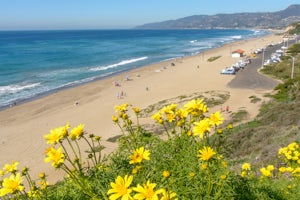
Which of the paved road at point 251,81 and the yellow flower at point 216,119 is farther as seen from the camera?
the paved road at point 251,81

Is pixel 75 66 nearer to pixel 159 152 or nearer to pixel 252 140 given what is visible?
pixel 252 140

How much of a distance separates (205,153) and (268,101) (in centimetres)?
2249

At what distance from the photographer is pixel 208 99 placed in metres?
26.7

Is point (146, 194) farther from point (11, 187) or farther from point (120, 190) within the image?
point (11, 187)

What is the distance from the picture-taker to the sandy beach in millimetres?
20172

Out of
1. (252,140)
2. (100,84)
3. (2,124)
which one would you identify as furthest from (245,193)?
(100,84)

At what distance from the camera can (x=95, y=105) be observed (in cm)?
2998

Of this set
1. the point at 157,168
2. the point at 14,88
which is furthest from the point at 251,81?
the point at 157,168

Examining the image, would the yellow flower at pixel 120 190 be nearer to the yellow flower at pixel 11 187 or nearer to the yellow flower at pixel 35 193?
the yellow flower at pixel 11 187

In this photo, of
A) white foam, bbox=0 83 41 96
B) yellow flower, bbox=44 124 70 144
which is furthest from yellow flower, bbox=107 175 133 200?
white foam, bbox=0 83 41 96

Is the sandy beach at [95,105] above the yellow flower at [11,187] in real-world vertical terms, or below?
below

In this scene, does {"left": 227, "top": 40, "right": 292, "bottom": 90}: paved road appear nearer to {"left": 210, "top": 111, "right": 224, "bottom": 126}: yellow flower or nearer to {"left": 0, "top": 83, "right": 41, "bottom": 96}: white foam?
{"left": 0, "top": 83, "right": 41, "bottom": 96}: white foam

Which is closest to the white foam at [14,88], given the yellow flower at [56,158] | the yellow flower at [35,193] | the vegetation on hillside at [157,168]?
the vegetation on hillside at [157,168]

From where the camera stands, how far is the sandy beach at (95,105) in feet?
66.2
